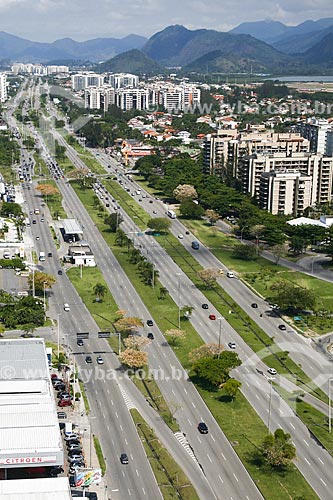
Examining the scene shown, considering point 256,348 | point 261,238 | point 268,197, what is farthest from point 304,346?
point 268,197

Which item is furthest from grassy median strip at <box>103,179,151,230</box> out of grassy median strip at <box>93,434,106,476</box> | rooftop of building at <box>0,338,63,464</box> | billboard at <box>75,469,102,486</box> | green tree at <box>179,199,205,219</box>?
billboard at <box>75,469,102,486</box>

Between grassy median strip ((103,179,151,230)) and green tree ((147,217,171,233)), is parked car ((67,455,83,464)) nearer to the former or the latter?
green tree ((147,217,171,233))

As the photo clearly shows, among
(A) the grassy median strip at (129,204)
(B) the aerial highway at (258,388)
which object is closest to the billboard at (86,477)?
(B) the aerial highway at (258,388)

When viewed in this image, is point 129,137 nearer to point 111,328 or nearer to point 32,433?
point 111,328

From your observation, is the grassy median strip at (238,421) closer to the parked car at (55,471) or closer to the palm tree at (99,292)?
the palm tree at (99,292)

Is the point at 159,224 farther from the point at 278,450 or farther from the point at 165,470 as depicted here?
the point at 165,470

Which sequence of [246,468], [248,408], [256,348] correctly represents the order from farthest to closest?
[256,348] → [248,408] → [246,468]
